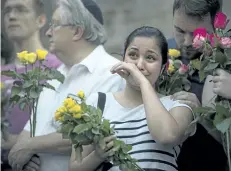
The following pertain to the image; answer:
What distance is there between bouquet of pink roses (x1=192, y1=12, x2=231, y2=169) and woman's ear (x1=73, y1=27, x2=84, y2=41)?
28.1 inches

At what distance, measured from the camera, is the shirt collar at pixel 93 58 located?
3082 mm

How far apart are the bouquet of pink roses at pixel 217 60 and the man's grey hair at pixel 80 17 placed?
27.5 inches

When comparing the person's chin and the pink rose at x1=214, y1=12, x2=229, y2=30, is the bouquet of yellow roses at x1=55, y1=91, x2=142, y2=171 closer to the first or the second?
the pink rose at x1=214, y1=12, x2=229, y2=30

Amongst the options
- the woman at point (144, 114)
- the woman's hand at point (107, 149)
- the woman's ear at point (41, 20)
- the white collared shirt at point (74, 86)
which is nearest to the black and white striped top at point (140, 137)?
the woman at point (144, 114)

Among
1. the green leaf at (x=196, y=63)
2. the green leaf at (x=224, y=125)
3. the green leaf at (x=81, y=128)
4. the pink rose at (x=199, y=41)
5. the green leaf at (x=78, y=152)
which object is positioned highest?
the pink rose at (x=199, y=41)

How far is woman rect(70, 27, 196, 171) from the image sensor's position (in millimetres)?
2504

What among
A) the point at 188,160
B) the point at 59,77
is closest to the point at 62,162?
the point at 59,77

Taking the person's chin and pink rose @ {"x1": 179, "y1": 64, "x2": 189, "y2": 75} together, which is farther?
the person's chin

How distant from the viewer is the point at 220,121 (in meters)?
2.46

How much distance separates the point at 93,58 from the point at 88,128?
2.50 feet

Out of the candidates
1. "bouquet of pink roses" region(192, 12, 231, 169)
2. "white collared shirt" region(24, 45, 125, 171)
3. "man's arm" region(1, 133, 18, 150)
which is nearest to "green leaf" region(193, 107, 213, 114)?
"bouquet of pink roses" region(192, 12, 231, 169)

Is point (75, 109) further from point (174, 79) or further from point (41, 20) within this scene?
point (41, 20)

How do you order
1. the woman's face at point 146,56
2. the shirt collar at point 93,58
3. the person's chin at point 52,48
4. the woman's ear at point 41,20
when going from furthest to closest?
the woman's ear at point 41,20, the person's chin at point 52,48, the shirt collar at point 93,58, the woman's face at point 146,56

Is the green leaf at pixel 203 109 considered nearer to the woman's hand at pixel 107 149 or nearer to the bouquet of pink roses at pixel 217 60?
the bouquet of pink roses at pixel 217 60
